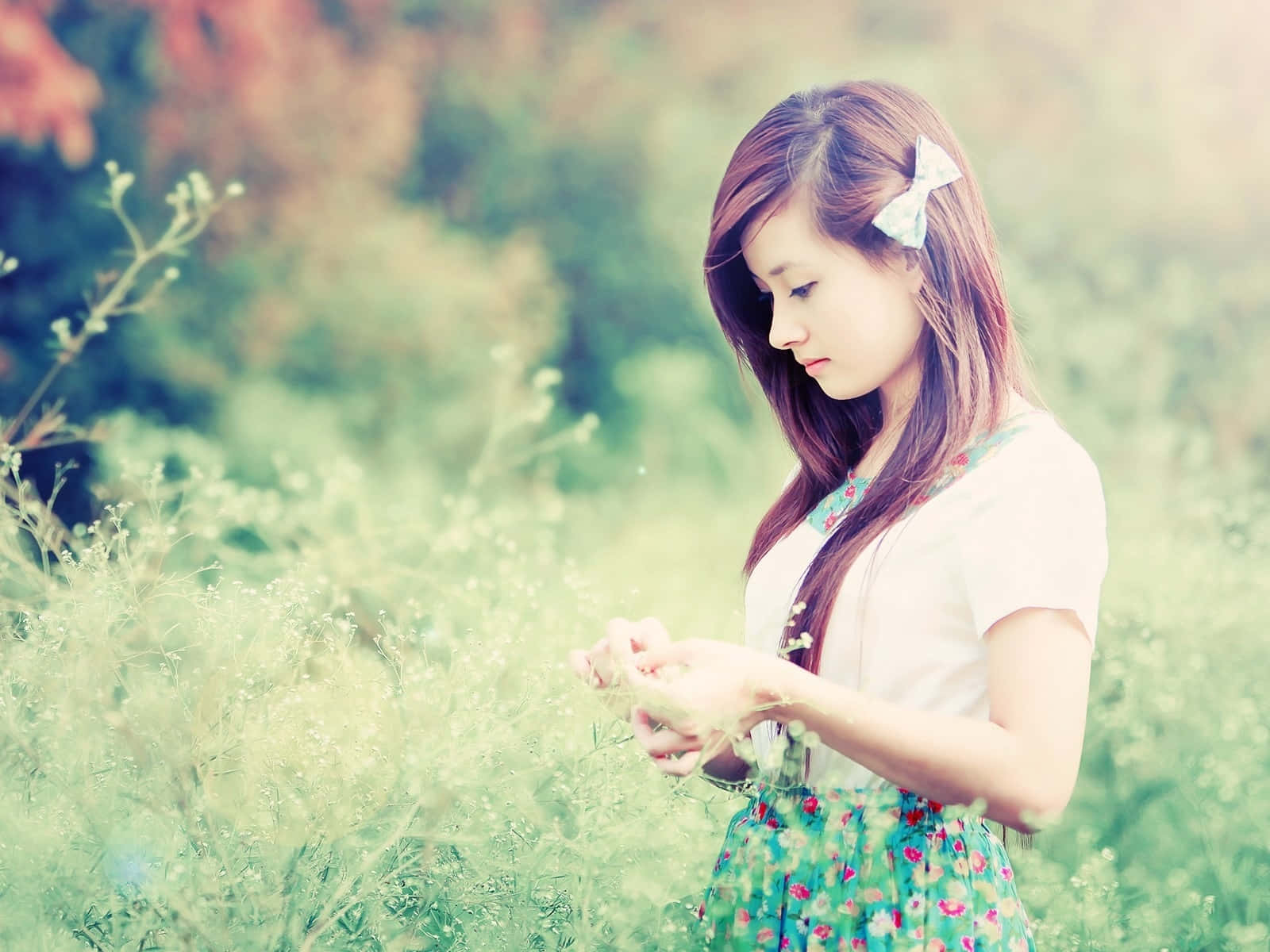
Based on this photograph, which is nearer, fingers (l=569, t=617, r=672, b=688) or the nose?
fingers (l=569, t=617, r=672, b=688)

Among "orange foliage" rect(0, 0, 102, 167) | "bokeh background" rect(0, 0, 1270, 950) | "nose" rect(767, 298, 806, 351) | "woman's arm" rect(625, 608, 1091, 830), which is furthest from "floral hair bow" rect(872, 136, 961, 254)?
"orange foliage" rect(0, 0, 102, 167)

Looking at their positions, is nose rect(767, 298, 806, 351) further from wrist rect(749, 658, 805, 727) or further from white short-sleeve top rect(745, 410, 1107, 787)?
wrist rect(749, 658, 805, 727)

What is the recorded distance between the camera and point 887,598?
1.22m

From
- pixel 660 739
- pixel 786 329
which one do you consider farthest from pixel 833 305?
pixel 660 739

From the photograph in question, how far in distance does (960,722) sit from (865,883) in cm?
22

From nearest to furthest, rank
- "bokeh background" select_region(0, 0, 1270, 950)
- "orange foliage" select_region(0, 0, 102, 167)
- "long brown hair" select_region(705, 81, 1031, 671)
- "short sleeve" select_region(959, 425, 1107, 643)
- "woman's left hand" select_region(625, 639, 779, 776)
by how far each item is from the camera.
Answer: "woman's left hand" select_region(625, 639, 779, 776), "short sleeve" select_region(959, 425, 1107, 643), "long brown hair" select_region(705, 81, 1031, 671), "bokeh background" select_region(0, 0, 1270, 950), "orange foliage" select_region(0, 0, 102, 167)

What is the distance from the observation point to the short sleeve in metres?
1.09

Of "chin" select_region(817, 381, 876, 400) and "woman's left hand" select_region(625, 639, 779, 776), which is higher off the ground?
"chin" select_region(817, 381, 876, 400)

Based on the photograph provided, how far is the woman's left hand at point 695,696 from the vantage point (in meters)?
0.99

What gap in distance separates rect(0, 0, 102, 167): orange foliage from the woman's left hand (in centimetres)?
390

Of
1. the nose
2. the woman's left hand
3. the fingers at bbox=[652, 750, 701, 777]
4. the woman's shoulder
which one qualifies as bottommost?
the fingers at bbox=[652, 750, 701, 777]

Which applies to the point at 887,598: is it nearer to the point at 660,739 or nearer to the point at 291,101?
the point at 660,739

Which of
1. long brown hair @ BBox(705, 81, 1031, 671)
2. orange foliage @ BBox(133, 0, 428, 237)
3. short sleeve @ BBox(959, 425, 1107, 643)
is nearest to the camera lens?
short sleeve @ BBox(959, 425, 1107, 643)

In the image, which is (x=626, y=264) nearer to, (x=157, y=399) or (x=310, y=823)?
(x=157, y=399)
